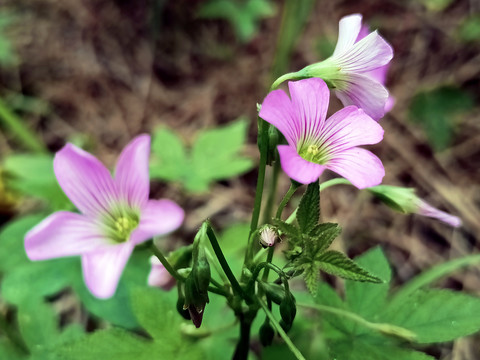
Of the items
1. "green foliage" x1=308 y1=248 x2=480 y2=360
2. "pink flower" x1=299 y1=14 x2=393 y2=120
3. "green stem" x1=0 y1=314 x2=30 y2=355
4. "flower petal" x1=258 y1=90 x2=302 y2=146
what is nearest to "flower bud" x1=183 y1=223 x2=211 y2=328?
"flower petal" x1=258 y1=90 x2=302 y2=146

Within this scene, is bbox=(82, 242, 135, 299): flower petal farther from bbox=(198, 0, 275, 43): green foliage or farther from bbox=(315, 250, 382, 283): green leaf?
bbox=(198, 0, 275, 43): green foliage

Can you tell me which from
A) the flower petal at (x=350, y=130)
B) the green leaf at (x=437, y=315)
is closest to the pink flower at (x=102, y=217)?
the flower petal at (x=350, y=130)

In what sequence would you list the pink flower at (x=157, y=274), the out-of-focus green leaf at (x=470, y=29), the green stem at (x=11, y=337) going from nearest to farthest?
the pink flower at (x=157, y=274) → the green stem at (x=11, y=337) → the out-of-focus green leaf at (x=470, y=29)

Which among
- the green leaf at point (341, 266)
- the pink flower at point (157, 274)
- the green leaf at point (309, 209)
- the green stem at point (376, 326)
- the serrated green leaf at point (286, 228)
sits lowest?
the pink flower at point (157, 274)

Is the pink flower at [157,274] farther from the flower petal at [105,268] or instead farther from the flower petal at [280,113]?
the flower petal at [280,113]

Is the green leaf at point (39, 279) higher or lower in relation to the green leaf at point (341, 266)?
lower

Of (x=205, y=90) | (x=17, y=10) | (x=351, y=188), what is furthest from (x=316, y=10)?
(x=17, y=10)

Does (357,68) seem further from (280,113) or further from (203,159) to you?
(203,159)
